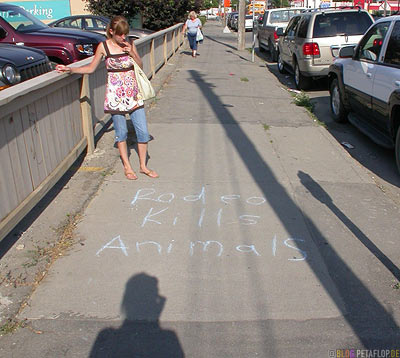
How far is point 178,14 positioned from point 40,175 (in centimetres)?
2569

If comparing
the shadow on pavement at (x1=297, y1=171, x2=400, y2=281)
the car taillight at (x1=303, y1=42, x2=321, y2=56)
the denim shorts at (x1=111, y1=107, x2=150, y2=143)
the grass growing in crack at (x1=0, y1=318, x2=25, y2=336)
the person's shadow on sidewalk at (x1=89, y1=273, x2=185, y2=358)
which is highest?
the car taillight at (x1=303, y1=42, x2=321, y2=56)

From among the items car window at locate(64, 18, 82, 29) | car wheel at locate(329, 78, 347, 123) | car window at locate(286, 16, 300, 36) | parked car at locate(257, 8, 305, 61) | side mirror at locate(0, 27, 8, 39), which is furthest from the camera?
car window at locate(64, 18, 82, 29)

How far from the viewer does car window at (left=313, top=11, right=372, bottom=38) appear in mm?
11391

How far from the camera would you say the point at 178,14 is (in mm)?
28344

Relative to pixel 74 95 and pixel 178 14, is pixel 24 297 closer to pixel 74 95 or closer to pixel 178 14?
pixel 74 95

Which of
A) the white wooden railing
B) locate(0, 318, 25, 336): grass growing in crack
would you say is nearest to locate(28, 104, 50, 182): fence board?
the white wooden railing

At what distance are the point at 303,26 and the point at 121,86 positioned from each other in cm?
A: 794

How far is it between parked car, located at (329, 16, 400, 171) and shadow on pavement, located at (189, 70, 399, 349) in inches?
55.9

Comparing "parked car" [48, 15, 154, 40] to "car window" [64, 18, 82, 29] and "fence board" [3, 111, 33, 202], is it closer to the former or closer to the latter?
"car window" [64, 18, 82, 29]

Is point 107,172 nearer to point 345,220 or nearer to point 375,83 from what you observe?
point 345,220

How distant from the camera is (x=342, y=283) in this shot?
144 inches

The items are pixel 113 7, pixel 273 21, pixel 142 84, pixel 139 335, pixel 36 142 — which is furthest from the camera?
pixel 113 7

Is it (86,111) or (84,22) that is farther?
(84,22)
